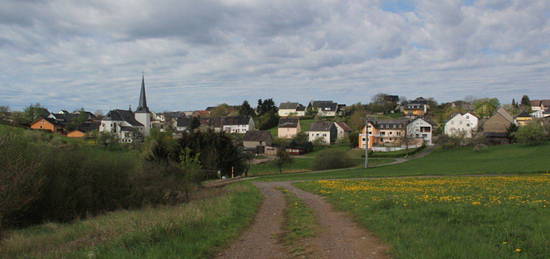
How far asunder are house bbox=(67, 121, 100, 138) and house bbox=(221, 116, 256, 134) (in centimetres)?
4272

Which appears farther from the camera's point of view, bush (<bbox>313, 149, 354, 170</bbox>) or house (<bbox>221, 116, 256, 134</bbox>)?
house (<bbox>221, 116, 256, 134</bbox>)

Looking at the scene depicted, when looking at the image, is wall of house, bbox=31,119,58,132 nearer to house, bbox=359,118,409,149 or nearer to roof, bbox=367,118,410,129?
house, bbox=359,118,409,149

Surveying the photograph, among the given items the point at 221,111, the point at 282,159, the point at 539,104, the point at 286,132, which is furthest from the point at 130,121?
the point at 539,104

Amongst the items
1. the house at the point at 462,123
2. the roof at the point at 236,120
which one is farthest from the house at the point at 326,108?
the house at the point at 462,123

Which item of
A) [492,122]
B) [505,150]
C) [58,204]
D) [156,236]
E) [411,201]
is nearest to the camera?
[156,236]

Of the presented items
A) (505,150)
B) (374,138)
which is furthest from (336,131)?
(505,150)

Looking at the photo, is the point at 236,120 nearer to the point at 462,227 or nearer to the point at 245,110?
the point at 245,110

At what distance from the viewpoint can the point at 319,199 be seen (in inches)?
700

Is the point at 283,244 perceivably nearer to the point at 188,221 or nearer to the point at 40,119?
the point at 188,221

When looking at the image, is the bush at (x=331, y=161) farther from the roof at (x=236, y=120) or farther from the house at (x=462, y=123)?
the roof at (x=236, y=120)

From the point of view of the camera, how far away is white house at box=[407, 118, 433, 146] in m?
98.3

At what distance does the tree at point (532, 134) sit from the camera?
67.0 m

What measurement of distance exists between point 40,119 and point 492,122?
12535 centimetres

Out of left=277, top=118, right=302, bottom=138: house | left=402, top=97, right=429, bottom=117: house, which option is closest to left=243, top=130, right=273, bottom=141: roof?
left=277, top=118, right=302, bottom=138: house
